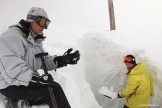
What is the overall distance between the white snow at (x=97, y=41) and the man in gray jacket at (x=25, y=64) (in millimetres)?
353

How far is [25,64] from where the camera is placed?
3.15 meters

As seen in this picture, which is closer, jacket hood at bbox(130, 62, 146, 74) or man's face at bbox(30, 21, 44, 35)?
man's face at bbox(30, 21, 44, 35)

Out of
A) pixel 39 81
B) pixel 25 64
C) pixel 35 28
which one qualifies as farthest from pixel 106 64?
pixel 25 64

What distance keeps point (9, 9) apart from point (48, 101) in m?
10.3

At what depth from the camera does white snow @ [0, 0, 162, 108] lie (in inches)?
250

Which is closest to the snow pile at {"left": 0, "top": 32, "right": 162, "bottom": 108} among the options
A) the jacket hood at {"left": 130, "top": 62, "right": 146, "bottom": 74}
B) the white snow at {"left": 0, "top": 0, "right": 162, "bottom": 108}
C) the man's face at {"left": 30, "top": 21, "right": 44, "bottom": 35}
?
the white snow at {"left": 0, "top": 0, "right": 162, "bottom": 108}

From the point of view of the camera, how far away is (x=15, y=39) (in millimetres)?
3266

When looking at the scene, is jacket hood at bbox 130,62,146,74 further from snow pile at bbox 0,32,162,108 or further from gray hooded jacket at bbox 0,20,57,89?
gray hooded jacket at bbox 0,20,57,89

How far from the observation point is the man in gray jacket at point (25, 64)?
10.2 feet

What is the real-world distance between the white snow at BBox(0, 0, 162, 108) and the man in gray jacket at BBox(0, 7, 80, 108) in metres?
0.35

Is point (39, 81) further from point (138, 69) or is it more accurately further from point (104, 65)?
point (104, 65)

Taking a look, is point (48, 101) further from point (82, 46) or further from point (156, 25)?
point (156, 25)

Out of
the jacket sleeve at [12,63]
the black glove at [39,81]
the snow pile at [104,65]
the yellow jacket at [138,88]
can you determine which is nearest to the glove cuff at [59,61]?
the black glove at [39,81]

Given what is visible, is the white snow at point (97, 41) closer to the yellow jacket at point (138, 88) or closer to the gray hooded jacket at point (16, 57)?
the gray hooded jacket at point (16, 57)
